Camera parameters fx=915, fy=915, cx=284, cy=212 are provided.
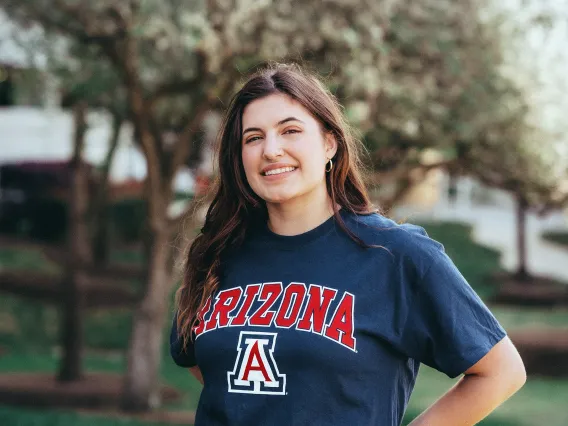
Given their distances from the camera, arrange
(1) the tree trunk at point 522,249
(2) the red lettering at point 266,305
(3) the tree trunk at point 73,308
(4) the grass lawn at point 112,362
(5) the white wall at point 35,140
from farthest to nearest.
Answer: (5) the white wall at point 35,140
(1) the tree trunk at point 522,249
(3) the tree trunk at point 73,308
(4) the grass lawn at point 112,362
(2) the red lettering at point 266,305

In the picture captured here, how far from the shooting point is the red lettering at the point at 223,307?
2.43m

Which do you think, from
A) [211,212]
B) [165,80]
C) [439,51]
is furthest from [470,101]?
[211,212]

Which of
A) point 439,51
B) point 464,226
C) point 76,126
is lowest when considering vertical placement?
point 464,226

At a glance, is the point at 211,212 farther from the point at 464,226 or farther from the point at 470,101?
the point at 464,226

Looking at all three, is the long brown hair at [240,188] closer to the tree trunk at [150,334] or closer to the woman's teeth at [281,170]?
the woman's teeth at [281,170]

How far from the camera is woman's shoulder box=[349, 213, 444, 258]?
92.0 inches

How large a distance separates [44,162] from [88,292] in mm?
7442

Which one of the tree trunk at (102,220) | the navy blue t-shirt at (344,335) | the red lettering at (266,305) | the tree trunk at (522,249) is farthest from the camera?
the tree trunk at (522,249)

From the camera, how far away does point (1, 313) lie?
16.7 meters

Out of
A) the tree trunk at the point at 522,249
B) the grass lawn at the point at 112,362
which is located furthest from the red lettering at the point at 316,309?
the tree trunk at the point at 522,249

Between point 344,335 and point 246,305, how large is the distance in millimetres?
296

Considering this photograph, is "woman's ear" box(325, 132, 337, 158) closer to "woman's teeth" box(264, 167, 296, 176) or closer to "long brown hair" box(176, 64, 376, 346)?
"long brown hair" box(176, 64, 376, 346)

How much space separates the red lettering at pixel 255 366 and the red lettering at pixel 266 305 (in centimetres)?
6

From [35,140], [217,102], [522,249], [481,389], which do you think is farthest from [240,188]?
[35,140]
